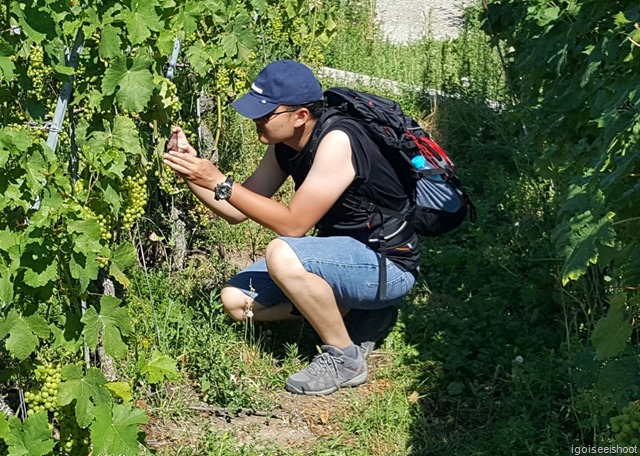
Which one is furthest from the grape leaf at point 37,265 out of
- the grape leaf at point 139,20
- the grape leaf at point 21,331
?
the grape leaf at point 139,20

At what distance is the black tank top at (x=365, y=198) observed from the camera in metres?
4.26

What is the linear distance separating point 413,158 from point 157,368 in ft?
4.79

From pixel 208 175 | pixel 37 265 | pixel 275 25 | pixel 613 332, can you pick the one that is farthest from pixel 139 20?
pixel 275 25

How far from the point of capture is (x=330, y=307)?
4.35 m

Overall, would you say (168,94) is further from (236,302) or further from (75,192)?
(236,302)

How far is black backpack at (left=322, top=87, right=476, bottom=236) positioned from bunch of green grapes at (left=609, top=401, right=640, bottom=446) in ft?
5.84

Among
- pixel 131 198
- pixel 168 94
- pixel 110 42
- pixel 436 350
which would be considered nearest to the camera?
pixel 110 42

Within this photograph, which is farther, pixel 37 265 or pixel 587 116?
pixel 587 116

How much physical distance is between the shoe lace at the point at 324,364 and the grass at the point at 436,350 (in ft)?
0.38

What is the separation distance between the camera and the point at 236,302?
455 cm

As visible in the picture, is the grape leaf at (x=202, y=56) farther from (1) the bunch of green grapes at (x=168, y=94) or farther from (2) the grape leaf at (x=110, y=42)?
(2) the grape leaf at (x=110, y=42)

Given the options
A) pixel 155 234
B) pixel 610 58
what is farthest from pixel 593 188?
pixel 155 234

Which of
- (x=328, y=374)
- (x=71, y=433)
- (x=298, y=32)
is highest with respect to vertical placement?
(x=298, y=32)

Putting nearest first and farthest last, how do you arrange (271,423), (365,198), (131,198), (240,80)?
(131,198) < (271,423) < (365,198) < (240,80)
